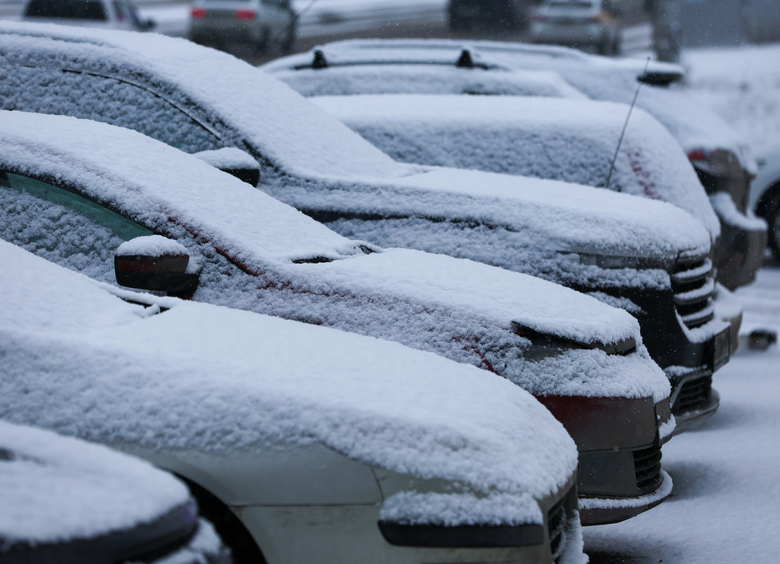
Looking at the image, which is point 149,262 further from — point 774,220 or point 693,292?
point 774,220

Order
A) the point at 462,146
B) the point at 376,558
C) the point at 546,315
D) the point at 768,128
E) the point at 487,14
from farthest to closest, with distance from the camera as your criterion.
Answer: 1. the point at 487,14
2. the point at 768,128
3. the point at 462,146
4. the point at 546,315
5. the point at 376,558

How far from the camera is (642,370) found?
351 centimetres

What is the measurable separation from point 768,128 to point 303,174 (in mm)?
21104

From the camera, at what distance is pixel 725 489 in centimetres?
440

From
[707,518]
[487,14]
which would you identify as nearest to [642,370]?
[707,518]

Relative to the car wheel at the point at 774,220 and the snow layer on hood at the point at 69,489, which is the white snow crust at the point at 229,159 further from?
the car wheel at the point at 774,220

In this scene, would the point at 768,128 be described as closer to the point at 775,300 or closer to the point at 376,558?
the point at 775,300

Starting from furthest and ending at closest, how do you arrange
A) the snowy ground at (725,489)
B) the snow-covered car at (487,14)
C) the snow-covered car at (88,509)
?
1. the snow-covered car at (487,14)
2. the snowy ground at (725,489)
3. the snow-covered car at (88,509)

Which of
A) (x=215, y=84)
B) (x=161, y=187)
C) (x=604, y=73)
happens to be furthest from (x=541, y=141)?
(x=161, y=187)

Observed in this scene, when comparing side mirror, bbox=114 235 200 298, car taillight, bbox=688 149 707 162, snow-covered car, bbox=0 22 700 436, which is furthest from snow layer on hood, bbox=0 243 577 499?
car taillight, bbox=688 149 707 162

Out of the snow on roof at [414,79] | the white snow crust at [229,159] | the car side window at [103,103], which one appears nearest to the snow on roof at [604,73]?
the snow on roof at [414,79]

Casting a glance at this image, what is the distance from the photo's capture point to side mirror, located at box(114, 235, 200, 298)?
3039 millimetres

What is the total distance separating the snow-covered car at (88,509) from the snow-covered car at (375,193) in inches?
102

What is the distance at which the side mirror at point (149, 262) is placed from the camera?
3.04m
